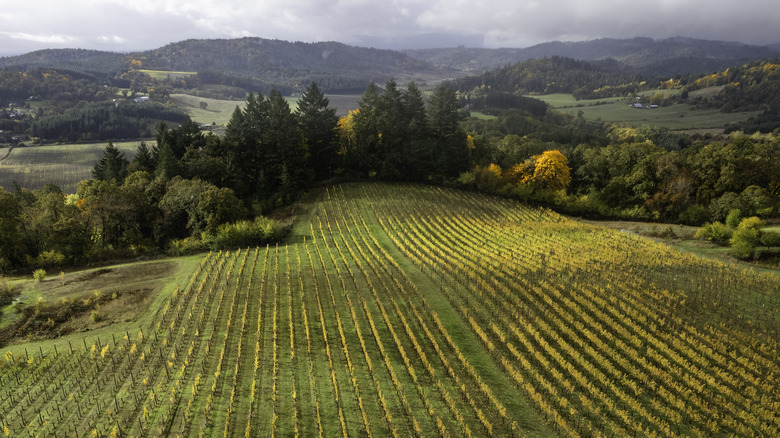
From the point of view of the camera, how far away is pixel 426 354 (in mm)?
27609

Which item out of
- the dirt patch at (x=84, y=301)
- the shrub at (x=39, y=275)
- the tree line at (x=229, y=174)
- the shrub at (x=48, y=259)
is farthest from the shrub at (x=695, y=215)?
the shrub at (x=48, y=259)

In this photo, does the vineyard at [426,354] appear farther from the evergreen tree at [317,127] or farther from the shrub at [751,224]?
the evergreen tree at [317,127]

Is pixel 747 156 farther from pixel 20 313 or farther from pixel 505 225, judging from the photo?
pixel 20 313

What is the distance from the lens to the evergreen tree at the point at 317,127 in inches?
2884

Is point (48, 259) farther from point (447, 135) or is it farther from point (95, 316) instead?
point (447, 135)

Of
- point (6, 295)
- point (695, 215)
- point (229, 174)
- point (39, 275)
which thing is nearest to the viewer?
point (6, 295)

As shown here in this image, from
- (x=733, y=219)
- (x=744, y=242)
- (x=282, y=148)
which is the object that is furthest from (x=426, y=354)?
(x=733, y=219)

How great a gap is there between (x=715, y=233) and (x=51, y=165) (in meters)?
163

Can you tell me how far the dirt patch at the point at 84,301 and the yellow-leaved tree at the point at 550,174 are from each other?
5972 cm

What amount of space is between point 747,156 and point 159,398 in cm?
8284

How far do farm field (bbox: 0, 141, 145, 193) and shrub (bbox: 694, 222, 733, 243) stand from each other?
446 ft

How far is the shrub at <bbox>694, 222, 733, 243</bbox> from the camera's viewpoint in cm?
5294

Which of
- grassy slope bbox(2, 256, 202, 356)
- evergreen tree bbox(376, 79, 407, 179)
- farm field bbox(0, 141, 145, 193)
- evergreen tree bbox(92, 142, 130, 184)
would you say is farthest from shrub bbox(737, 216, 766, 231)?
farm field bbox(0, 141, 145, 193)

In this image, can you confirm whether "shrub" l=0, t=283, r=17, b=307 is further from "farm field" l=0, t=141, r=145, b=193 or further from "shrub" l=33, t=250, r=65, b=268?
"farm field" l=0, t=141, r=145, b=193
